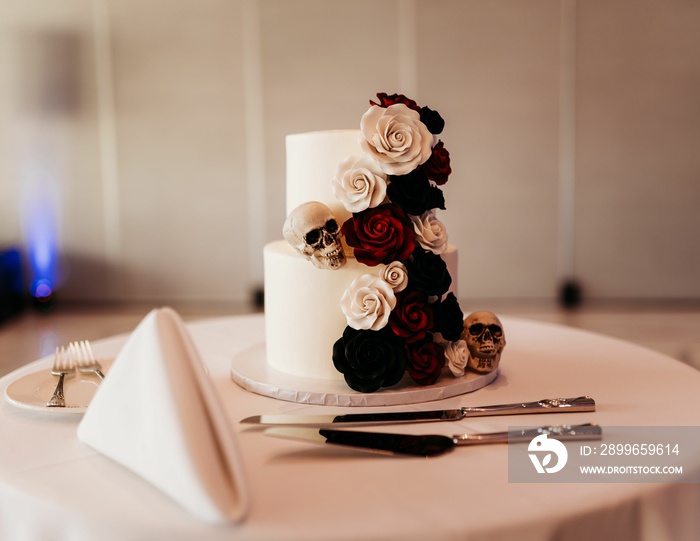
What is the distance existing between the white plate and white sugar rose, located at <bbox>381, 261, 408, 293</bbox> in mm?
519

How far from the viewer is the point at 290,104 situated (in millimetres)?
5477

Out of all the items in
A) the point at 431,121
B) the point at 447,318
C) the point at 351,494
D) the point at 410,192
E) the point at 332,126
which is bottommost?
the point at 351,494

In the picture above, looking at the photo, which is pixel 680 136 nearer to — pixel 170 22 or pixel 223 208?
pixel 223 208

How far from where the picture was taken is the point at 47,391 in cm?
124

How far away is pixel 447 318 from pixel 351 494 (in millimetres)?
448

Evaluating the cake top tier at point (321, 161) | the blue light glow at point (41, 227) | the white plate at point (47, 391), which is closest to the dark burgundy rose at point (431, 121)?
the cake top tier at point (321, 161)

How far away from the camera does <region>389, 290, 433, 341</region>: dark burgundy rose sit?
3.88ft

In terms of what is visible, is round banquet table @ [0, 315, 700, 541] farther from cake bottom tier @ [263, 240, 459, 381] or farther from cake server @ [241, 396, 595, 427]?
cake bottom tier @ [263, 240, 459, 381]

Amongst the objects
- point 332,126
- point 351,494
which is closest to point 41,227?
point 332,126

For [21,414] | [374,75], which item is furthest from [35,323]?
[21,414]

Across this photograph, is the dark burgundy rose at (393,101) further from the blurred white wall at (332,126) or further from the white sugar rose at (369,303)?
the blurred white wall at (332,126)

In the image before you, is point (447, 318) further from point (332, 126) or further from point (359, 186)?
point (332, 126)

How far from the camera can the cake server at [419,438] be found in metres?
0.97

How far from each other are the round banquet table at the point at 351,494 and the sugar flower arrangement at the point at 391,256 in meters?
0.08
